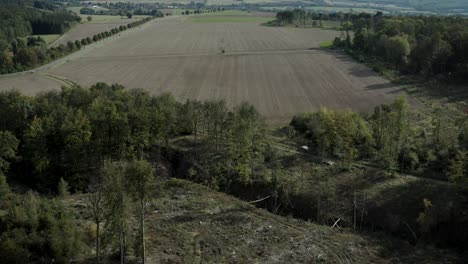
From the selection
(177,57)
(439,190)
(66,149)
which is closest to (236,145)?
(66,149)

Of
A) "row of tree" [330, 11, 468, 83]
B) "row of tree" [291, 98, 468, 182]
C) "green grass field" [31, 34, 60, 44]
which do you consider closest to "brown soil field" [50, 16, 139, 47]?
"green grass field" [31, 34, 60, 44]

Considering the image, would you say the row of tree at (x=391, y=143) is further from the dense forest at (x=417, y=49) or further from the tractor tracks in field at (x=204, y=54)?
the tractor tracks in field at (x=204, y=54)

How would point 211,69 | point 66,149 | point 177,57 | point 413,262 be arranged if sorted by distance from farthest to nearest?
point 177,57 → point 211,69 → point 66,149 → point 413,262

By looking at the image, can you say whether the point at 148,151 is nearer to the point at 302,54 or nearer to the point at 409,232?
the point at 409,232

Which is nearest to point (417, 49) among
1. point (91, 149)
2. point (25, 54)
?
point (91, 149)

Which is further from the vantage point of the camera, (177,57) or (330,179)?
(177,57)

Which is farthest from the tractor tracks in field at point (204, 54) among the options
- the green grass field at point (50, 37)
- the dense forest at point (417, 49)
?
the green grass field at point (50, 37)
